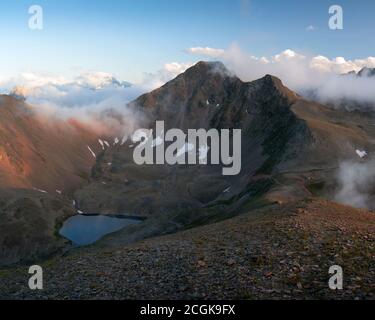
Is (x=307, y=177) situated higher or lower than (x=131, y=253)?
higher

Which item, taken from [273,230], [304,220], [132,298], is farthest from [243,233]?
[132,298]

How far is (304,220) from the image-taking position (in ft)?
127

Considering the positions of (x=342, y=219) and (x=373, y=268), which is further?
(x=342, y=219)

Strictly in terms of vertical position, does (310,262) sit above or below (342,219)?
below

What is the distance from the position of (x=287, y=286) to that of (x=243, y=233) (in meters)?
12.9

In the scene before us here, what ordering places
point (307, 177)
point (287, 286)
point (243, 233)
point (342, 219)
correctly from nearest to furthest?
point (287, 286), point (243, 233), point (342, 219), point (307, 177)

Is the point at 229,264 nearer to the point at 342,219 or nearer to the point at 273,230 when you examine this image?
the point at 273,230

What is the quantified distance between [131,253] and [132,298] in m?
9.58
